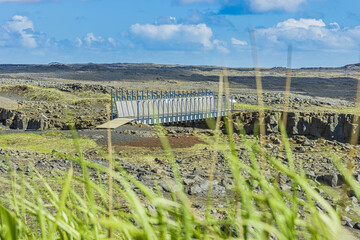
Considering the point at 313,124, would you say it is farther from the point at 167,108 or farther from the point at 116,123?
the point at 116,123

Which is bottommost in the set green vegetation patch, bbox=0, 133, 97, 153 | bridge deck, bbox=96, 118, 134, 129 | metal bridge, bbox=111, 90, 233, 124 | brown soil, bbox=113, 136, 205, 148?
A: brown soil, bbox=113, 136, 205, 148

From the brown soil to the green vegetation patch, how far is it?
3.98 feet

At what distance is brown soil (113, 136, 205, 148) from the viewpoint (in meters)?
13.6

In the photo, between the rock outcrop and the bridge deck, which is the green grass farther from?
the rock outcrop

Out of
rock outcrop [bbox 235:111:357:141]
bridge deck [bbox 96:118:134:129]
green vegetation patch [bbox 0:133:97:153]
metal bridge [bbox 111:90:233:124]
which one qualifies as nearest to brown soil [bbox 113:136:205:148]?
green vegetation patch [bbox 0:133:97:153]

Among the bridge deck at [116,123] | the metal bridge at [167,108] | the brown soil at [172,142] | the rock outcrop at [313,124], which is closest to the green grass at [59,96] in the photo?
the metal bridge at [167,108]

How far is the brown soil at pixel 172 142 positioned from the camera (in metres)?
13.6

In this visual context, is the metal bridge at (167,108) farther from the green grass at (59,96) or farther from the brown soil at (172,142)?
the green grass at (59,96)

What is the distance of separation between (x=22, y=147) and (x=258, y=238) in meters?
12.2

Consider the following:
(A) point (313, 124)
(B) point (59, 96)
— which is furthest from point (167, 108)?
(B) point (59, 96)

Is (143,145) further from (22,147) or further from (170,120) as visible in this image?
(170,120)

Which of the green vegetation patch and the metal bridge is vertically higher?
the metal bridge

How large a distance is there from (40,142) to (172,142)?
13.7ft

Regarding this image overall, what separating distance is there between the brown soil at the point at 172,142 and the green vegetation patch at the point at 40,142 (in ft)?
3.98
